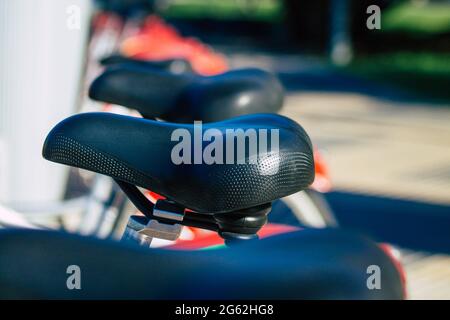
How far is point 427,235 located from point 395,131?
3.74m

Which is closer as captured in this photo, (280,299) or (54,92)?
(280,299)

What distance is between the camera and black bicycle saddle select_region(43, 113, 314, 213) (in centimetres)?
152

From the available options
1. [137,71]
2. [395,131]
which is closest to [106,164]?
[137,71]

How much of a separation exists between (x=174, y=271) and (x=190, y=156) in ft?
0.99

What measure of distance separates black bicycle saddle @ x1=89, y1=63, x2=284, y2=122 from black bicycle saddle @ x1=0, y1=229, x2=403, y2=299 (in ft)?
4.38

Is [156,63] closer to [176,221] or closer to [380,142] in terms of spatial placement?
[176,221]

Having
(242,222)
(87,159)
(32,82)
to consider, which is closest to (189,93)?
(242,222)

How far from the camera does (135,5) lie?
390 inches

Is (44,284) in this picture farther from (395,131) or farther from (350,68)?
(350,68)

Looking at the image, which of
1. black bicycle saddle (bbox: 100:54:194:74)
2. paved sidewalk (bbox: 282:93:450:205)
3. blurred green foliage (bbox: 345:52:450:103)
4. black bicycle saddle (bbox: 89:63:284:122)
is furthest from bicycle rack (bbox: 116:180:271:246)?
blurred green foliage (bbox: 345:52:450:103)

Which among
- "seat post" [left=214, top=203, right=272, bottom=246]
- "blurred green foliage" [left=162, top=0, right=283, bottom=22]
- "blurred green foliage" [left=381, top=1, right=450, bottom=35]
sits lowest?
"seat post" [left=214, top=203, right=272, bottom=246]

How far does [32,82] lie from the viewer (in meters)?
4.26

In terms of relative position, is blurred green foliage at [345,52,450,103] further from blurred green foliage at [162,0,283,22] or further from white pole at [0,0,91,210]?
blurred green foliage at [162,0,283,22]

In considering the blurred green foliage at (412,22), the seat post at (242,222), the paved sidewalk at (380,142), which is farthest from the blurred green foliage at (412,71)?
the seat post at (242,222)
